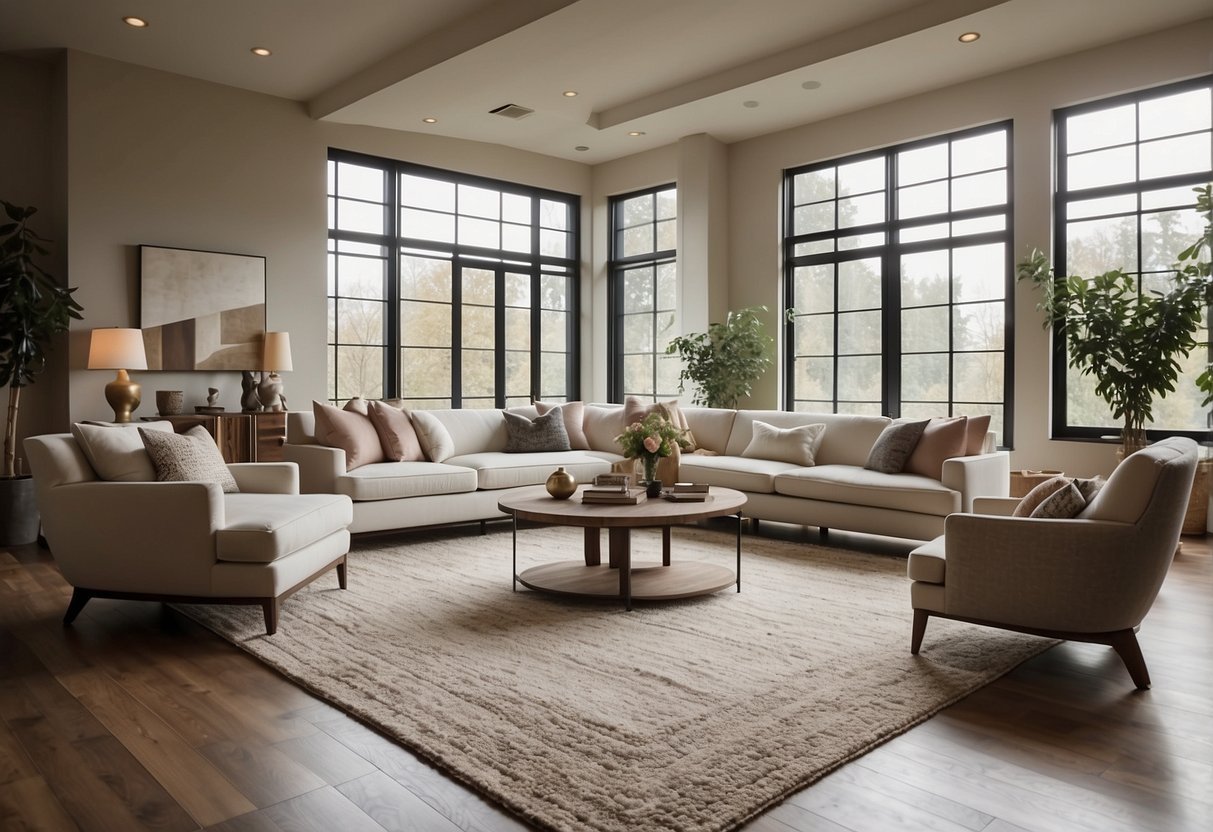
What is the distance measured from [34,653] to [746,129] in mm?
6625

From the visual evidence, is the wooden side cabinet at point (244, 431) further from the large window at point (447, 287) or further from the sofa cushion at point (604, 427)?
the sofa cushion at point (604, 427)

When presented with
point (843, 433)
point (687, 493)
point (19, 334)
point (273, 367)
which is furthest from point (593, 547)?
point (19, 334)

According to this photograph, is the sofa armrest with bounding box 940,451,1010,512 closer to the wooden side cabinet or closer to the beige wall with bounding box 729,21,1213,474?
the beige wall with bounding box 729,21,1213,474

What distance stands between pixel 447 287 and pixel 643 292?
2016mm

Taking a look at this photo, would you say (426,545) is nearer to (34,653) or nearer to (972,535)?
(34,653)

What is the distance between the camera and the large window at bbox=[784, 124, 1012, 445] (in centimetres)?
645

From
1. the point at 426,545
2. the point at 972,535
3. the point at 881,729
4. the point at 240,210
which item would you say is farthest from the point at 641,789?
the point at 240,210

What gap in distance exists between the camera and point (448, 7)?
17.8 feet

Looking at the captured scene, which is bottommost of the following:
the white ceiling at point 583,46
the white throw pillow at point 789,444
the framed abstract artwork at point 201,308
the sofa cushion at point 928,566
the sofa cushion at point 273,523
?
the sofa cushion at point 928,566

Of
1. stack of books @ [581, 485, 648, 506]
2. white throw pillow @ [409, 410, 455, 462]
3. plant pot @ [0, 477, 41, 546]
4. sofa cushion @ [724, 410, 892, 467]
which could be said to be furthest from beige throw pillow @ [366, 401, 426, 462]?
sofa cushion @ [724, 410, 892, 467]

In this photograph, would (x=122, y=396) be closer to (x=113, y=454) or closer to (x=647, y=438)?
(x=113, y=454)

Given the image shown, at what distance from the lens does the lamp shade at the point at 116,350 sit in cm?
550

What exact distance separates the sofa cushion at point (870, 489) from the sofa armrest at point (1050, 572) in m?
1.81

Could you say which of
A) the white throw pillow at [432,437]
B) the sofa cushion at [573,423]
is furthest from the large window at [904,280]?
the white throw pillow at [432,437]
